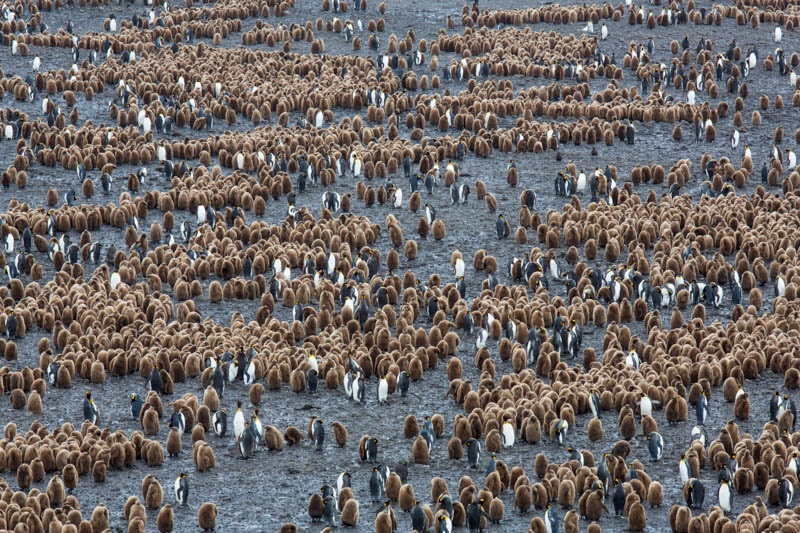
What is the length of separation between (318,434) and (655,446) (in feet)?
15.1

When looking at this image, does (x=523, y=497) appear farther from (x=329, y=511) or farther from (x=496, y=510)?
(x=329, y=511)

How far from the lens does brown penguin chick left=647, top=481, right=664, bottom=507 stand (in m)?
12.5

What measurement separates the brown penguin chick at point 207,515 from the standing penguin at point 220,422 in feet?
7.06

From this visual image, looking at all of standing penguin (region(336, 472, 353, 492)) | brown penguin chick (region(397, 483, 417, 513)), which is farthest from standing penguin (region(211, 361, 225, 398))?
brown penguin chick (region(397, 483, 417, 513))

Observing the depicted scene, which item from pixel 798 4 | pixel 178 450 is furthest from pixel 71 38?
pixel 798 4

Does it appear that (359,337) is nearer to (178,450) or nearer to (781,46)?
(178,450)

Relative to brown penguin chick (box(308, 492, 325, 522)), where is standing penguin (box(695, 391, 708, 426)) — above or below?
above

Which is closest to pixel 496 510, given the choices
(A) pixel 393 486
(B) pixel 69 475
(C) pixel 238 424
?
(A) pixel 393 486

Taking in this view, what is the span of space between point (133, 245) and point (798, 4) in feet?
86.4

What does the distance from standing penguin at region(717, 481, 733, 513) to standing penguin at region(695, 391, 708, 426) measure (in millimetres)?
2102

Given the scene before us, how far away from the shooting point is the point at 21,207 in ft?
70.0

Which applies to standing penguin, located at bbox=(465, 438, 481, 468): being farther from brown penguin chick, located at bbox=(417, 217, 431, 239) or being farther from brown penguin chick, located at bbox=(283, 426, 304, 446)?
brown penguin chick, located at bbox=(417, 217, 431, 239)

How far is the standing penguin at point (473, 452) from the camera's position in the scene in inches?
530

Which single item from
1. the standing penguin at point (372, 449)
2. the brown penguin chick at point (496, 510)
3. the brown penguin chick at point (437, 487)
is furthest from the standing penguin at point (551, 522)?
the standing penguin at point (372, 449)
